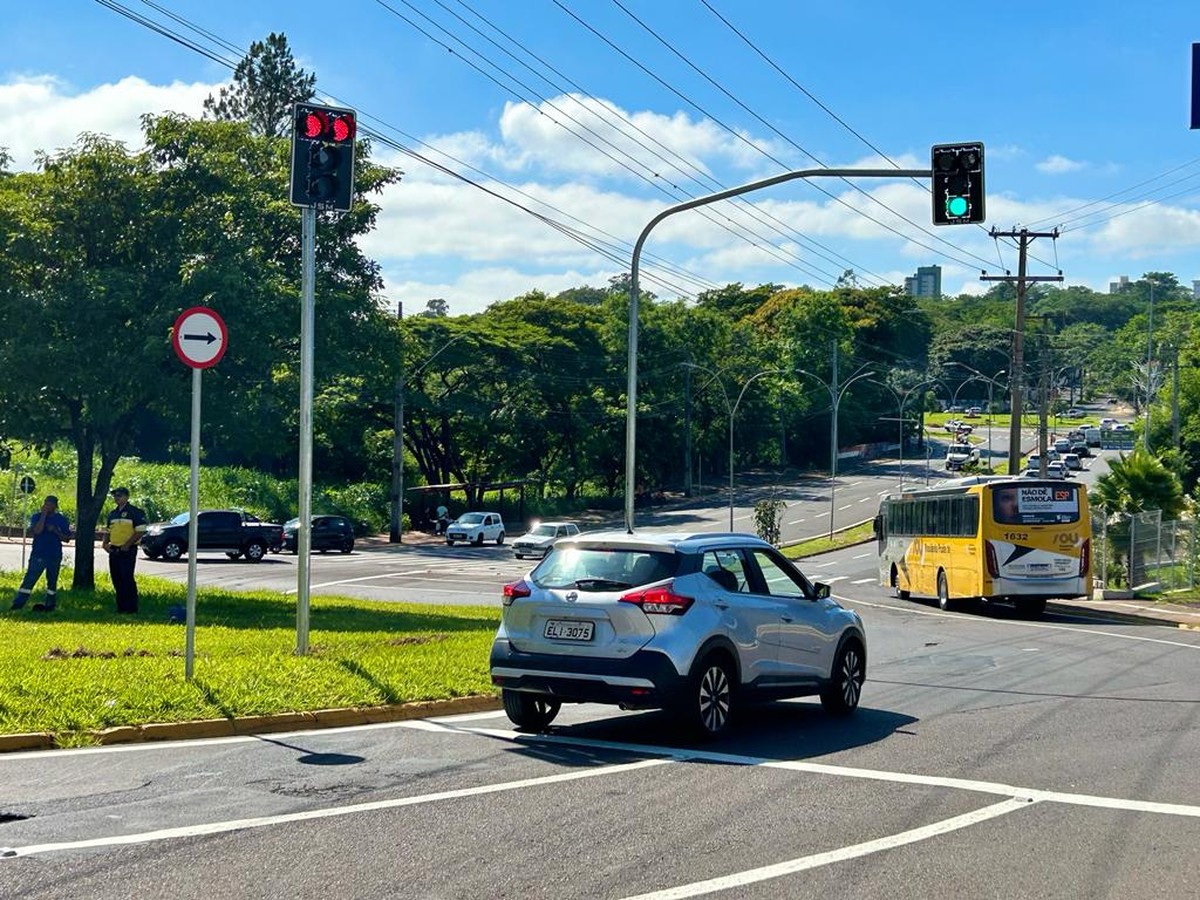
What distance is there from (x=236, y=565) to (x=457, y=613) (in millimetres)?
21006


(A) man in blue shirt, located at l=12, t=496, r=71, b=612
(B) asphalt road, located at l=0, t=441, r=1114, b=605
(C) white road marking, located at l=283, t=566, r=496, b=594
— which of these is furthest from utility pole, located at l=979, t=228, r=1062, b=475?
(A) man in blue shirt, located at l=12, t=496, r=71, b=612

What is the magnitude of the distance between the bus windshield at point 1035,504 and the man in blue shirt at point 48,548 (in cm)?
1960

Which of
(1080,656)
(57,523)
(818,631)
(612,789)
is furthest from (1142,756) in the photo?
(57,523)

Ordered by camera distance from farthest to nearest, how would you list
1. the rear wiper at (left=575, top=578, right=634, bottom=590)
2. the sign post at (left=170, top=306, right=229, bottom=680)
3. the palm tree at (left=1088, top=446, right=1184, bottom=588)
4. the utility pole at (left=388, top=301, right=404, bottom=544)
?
the utility pole at (left=388, top=301, right=404, bottom=544) → the palm tree at (left=1088, top=446, right=1184, bottom=588) → the sign post at (left=170, top=306, right=229, bottom=680) → the rear wiper at (left=575, top=578, right=634, bottom=590)

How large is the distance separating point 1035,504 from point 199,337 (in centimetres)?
2270

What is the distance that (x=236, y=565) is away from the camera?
43.5 m

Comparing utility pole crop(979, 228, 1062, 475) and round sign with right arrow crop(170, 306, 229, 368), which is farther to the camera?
utility pole crop(979, 228, 1062, 475)

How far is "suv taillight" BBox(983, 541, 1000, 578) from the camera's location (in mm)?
30625

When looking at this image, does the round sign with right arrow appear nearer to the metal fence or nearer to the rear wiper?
the rear wiper

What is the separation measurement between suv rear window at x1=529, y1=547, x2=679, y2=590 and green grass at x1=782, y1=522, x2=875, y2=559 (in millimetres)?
46484

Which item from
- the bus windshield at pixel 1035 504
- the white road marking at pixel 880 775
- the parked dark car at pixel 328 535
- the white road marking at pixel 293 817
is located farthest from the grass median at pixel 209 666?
the parked dark car at pixel 328 535

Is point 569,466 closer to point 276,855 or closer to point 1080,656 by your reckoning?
point 1080,656

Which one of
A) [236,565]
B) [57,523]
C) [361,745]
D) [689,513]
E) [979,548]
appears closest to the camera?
[361,745]

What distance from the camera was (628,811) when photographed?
8.05 m
